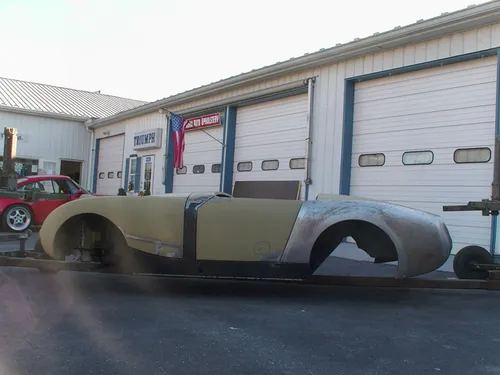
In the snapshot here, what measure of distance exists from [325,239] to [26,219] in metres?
8.73

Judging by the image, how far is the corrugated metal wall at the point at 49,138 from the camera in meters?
20.6

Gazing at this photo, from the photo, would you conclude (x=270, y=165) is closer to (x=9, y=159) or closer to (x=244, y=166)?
(x=244, y=166)

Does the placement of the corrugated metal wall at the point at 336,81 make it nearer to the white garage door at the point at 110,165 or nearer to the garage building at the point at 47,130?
the white garage door at the point at 110,165

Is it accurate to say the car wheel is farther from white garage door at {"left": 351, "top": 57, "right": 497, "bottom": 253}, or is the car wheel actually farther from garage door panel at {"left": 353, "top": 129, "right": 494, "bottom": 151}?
garage door panel at {"left": 353, "top": 129, "right": 494, "bottom": 151}

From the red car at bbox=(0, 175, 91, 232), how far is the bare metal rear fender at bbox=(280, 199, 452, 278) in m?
8.30

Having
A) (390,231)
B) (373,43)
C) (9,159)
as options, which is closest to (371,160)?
(373,43)

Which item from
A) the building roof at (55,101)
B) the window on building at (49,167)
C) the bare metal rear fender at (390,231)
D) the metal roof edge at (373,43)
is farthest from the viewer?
the window on building at (49,167)

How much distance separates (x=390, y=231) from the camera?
4738 mm

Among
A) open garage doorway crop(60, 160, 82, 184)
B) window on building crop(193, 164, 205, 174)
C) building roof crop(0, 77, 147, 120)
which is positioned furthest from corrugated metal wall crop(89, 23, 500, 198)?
open garage doorway crop(60, 160, 82, 184)

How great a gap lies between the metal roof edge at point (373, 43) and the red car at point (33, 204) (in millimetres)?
5102

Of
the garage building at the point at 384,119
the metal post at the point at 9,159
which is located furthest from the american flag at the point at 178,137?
the metal post at the point at 9,159

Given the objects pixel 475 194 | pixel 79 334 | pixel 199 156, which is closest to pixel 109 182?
pixel 199 156

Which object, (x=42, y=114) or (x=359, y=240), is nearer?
(x=359, y=240)

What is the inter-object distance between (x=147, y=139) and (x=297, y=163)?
311 inches
